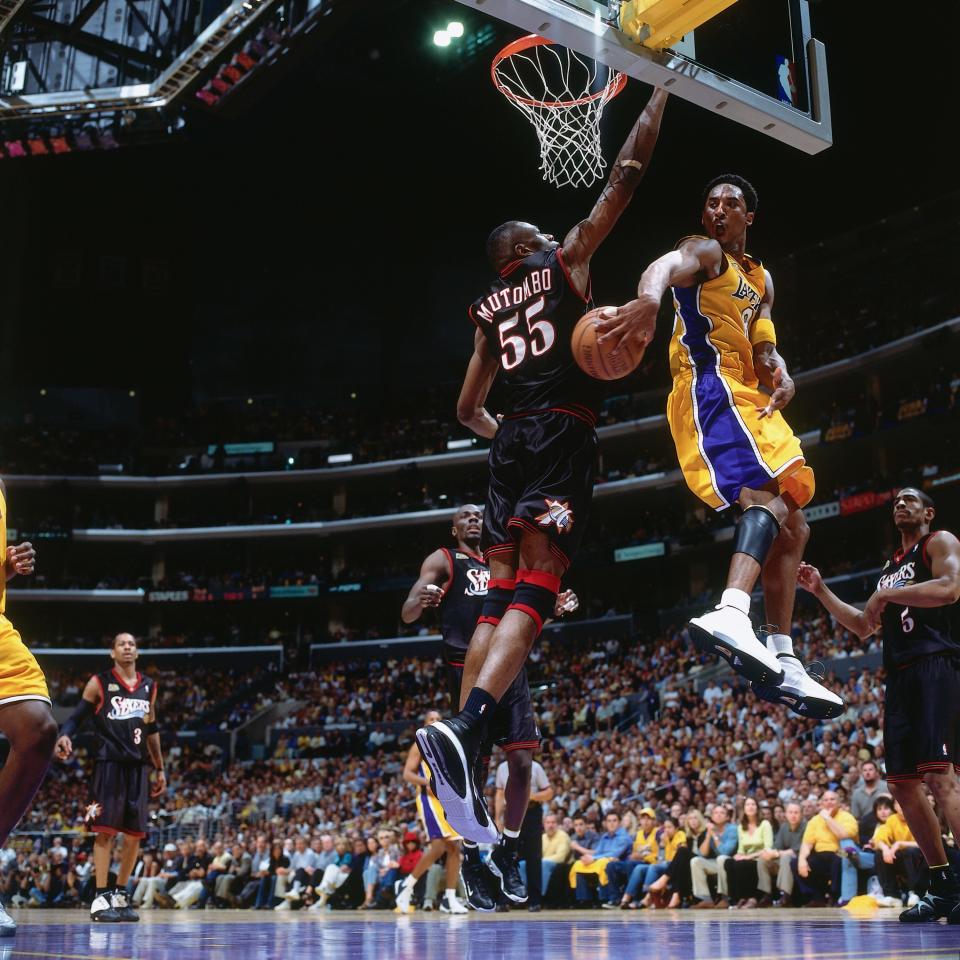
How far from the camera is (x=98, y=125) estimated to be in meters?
20.5

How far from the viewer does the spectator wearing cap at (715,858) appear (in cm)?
1138

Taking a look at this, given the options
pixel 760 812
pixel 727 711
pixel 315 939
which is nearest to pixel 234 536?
pixel 727 711

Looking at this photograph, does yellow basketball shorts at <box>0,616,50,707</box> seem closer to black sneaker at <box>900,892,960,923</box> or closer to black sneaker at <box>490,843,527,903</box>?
black sneaker at <box>490,843,527,903</box>

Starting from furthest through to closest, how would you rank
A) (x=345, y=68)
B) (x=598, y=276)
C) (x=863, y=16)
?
(x=598, y=276)
(x=345, y=68)
(x=863, y=16)

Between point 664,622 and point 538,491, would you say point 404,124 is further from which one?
point 538,491

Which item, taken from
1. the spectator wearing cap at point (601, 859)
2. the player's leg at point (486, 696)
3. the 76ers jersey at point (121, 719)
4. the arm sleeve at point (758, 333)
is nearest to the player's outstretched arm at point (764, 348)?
the arm sleeve at point (758, 333)

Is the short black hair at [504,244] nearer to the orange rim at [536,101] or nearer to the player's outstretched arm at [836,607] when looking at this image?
the orange rim at [536,101]

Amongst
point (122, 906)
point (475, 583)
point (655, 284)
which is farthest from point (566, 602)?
point (122, 906)

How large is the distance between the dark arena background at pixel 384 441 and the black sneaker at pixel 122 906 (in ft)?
2.33

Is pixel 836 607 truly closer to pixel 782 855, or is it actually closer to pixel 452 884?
pixel 452 884

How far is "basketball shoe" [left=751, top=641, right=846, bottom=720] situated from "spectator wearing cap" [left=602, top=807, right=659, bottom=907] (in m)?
8.29

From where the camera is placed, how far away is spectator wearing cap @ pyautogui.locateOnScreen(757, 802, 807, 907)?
10852mm

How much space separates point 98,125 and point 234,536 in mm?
20477

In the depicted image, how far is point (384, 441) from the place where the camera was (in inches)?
1545
